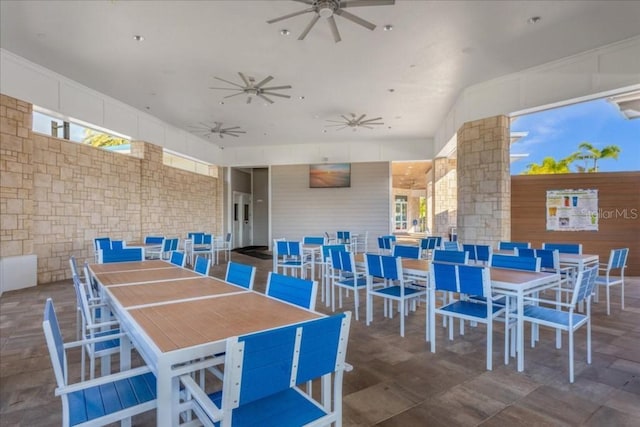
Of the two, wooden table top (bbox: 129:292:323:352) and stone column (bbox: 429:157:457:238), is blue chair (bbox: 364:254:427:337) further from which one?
stone column (bbox: 429:157:457:238)

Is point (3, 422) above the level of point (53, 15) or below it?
below

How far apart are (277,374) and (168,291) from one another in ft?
4.44

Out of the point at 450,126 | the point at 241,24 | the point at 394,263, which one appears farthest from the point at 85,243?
the point at 450,126

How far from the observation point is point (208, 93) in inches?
273

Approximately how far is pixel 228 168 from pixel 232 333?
445 inches

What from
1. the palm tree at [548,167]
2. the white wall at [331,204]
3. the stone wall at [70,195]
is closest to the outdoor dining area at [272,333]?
the stone wall at [70,195]

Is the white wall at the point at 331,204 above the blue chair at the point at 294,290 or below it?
above

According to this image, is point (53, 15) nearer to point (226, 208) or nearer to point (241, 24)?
point (241, 24)

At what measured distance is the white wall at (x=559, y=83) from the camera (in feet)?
15.7

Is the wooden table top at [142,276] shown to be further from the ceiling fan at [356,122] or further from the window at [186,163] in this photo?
the window at [186,163]

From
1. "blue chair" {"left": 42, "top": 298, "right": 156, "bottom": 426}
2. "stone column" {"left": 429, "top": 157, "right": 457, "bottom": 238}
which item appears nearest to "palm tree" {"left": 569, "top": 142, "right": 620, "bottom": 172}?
"stone column" {"left": 429, "top": 157, "right": 457, "bottom": 238}

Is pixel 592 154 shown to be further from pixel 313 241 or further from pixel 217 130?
pixel 217 130

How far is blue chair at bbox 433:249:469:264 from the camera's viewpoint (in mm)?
3691

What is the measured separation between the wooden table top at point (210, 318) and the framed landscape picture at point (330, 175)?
9.63 m
